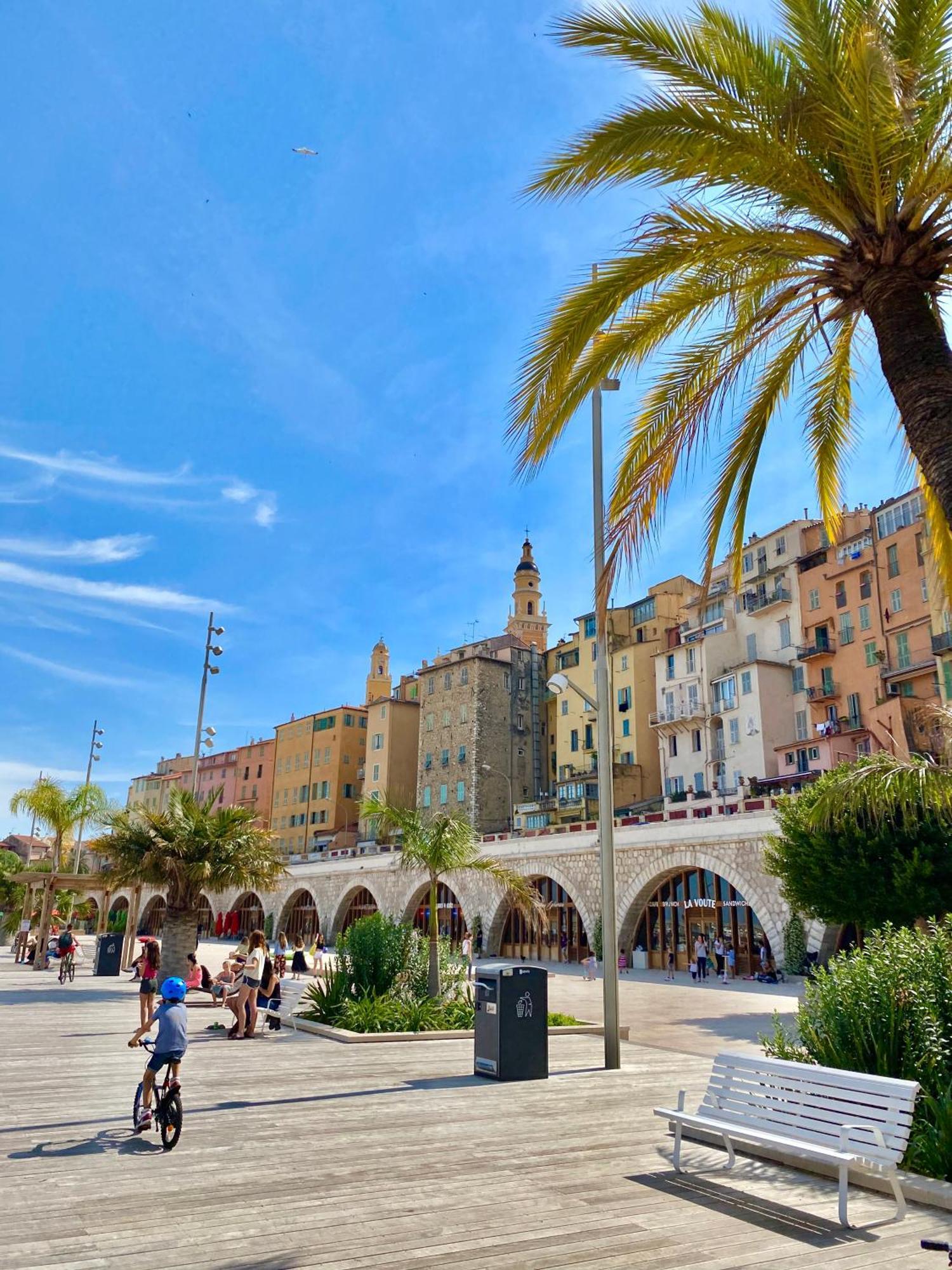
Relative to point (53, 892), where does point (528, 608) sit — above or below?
above

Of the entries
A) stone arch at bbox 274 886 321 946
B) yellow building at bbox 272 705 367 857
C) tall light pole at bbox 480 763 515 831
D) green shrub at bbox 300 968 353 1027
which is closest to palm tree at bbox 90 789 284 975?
green shrub at bbox 300 968 353 1027

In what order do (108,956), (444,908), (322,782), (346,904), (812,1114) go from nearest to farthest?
1. (812,1114)
2. (108,956)
3. (444,908)
4. (346,904)
5. (322,782)

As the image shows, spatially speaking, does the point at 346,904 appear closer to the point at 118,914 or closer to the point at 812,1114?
the point at 118,914

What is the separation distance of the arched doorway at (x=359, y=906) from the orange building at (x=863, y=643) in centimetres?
2556

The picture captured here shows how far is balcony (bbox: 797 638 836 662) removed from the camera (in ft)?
150

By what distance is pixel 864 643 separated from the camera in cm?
4412

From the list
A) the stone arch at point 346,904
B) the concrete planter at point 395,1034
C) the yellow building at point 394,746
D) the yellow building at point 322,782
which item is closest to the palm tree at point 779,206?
the concrete planter at point 395,1034

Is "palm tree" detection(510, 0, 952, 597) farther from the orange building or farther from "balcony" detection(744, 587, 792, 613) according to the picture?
"balcony" detection(744, 587, 792, 613)

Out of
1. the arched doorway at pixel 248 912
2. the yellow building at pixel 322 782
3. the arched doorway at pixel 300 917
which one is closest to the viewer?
the arched doorway at pixel 300 917

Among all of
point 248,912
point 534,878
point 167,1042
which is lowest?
point 167,1042

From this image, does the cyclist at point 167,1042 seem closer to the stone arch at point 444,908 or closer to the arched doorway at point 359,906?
the stone arch at point 444,908

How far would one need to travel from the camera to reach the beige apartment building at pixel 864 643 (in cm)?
4100

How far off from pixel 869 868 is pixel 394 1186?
59.0ft

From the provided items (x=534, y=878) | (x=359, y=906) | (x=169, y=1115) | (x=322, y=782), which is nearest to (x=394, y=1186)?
(x=169, y=1115)
